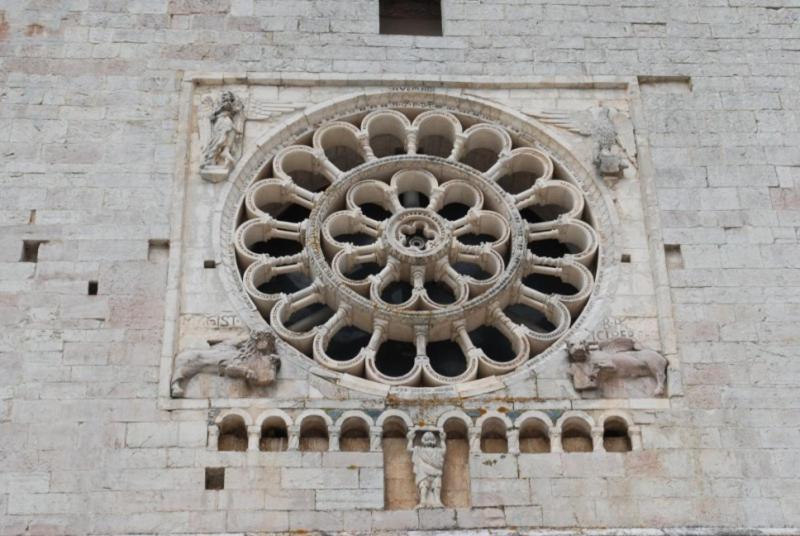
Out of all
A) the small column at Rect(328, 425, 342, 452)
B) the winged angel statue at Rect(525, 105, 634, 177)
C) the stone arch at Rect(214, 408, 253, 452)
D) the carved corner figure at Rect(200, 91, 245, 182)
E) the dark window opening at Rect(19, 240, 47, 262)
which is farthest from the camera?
the winged angel statue at Rect(525, 105, 634, 177)

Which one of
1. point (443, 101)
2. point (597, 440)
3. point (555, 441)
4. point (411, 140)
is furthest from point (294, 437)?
point (443, 101)

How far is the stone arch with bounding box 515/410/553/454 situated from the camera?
1356cm

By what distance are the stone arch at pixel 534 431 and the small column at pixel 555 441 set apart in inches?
0.9

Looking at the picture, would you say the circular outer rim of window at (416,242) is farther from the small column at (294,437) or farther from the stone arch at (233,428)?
the stone arch at (233,428)

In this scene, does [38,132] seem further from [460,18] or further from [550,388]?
[550,388]

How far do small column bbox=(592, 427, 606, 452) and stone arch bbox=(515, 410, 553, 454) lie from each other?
1.14 feet

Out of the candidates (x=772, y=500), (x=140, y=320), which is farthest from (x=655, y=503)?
(x=140, y=320)

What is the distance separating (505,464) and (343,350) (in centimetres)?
207

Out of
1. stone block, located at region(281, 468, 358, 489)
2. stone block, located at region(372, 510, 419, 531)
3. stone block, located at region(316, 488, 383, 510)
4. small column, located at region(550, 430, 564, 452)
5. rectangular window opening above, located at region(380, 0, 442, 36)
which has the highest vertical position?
rectangular window opening above, located at region(380, 0, 442, 36)

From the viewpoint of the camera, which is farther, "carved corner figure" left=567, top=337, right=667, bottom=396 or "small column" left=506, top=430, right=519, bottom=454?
"carved corner figure" left=567, top=337, right=667, bottom=396

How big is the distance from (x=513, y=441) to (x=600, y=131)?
3.57 metres

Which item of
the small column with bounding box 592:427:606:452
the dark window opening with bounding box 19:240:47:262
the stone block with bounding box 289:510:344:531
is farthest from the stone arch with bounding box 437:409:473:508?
the dark window opening with bounding box 19:240:47:262

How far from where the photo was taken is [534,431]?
44.9 feet

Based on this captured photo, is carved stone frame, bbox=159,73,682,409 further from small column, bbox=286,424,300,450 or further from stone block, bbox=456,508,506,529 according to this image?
stone block, bbox=456,508,506,529
